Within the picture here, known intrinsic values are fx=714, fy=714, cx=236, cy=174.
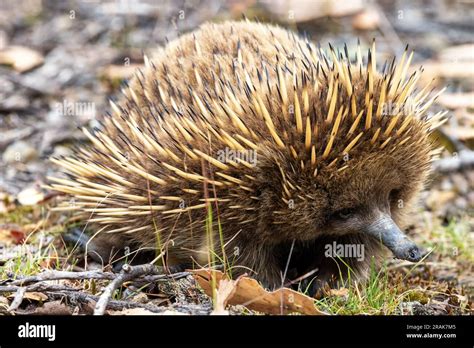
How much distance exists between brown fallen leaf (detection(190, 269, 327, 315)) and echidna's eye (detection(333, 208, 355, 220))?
0.61 meters

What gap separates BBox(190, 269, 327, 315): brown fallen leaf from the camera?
121 inches

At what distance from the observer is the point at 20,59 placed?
7109 mm

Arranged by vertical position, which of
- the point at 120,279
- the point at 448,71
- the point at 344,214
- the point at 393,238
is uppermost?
the point at 448,71

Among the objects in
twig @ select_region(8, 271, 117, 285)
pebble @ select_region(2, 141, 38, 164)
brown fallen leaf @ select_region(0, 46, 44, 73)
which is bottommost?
twig @ select_region(8, 271, 117, 285)

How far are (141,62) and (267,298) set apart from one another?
469 centimetres

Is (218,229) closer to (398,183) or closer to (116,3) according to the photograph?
(398,183)

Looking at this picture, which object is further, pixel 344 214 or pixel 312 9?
pixel 312 9

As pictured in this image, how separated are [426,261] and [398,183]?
1.22 metres

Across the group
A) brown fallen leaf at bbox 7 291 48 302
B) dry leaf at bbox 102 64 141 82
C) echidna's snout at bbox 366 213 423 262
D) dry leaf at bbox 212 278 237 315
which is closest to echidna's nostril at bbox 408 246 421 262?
echidna's snout at bbox 366 213 423 262

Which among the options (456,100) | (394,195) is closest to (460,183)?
(456,100)

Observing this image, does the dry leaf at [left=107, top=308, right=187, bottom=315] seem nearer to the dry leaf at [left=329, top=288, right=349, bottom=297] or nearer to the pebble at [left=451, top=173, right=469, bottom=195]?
the dry leaf at [left=329, top=288, right=349, bottom=297]

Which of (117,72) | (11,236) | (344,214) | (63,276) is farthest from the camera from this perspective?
(117,72)

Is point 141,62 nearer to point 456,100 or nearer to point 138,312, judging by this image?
point 456,100
